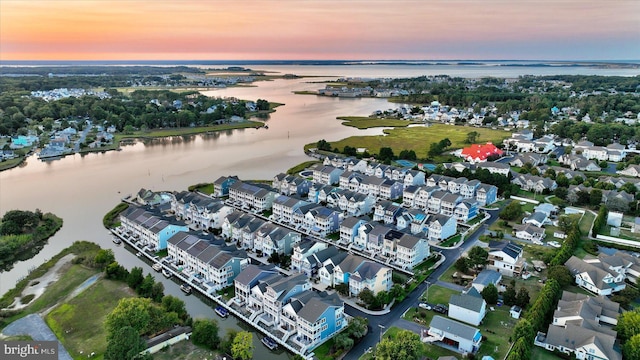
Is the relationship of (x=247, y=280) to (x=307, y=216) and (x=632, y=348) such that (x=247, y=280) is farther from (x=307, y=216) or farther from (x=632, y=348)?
(x=632, y=348)

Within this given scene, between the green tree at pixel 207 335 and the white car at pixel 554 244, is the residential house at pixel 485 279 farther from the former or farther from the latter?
the green tree at pixel 207 335

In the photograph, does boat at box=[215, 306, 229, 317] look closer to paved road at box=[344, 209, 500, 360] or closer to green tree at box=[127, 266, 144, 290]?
green tree at box=[127, 266, 144, 290]

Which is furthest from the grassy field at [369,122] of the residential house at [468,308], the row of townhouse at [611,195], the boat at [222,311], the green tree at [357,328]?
the green tree at [357,328]

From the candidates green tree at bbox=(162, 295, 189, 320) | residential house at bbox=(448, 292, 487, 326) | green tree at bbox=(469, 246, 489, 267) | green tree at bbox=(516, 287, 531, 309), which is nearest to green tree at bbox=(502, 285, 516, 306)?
green tree at bbox=(516, 287, 531, 309)

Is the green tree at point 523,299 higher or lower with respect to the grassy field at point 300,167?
higher

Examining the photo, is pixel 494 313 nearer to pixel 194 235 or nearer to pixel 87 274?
pixel 194 235

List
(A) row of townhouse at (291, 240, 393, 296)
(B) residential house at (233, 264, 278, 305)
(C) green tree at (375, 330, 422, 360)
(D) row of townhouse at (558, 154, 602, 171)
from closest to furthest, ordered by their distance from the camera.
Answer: (C) green tree at (375, 330, 422, 360), (B) residential house at (233, 264, 278, 305), (A) row of townhouse at (291, 240, 393, 296), (D) row of townhouse at (558, 154, 602, 171)

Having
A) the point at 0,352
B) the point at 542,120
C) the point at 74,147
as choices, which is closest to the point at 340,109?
the point at 542,120
